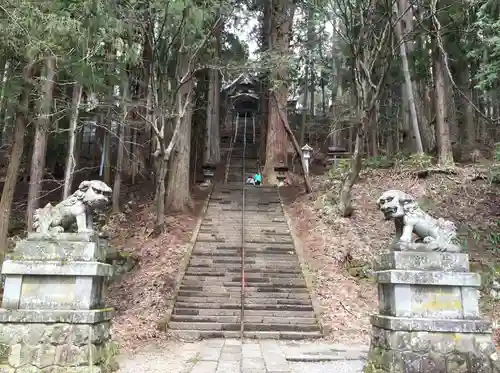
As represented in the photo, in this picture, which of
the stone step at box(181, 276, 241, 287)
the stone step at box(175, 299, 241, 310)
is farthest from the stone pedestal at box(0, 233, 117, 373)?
the stone step at box(181, 276, 241, 287)

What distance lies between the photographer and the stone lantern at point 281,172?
17.1 metres

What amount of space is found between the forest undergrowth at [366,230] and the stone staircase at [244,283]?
0.47 meters

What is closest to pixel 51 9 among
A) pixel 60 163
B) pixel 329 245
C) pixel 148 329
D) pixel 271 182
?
pixel 148 329

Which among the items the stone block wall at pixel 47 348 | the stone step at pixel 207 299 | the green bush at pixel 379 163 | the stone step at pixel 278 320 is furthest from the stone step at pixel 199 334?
the green bush at pixel 379 163

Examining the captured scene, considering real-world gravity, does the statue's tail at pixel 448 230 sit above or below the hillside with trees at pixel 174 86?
below

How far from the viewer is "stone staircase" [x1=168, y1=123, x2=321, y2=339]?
826 cm

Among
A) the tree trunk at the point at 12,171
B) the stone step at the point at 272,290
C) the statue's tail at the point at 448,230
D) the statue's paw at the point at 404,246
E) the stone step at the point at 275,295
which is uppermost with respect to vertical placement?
the tree trunk at the point at 12,171

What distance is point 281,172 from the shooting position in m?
17.3

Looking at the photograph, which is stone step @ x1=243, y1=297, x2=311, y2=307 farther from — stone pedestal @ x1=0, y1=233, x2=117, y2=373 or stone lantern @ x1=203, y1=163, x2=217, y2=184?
stone lantern @ x1=203, y1=163, x2=217, y2=184

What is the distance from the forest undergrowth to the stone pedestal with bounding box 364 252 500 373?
2.50m

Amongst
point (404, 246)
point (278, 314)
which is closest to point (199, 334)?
point (278, 314)

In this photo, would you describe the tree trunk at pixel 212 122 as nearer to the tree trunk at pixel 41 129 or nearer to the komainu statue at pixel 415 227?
the tree trunk at pixel 41 129

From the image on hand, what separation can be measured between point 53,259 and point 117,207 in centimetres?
892

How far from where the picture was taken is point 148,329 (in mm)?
8008
